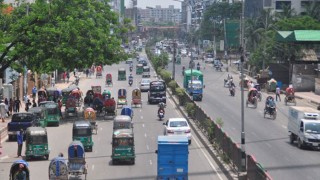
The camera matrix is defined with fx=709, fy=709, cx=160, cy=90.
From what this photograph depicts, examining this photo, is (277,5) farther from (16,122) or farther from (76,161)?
(76,161)

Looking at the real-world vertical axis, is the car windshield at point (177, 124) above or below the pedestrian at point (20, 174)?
above

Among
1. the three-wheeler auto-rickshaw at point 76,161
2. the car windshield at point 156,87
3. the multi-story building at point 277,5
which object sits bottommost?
the three-wheeler auto-rickshaw at point 76,161

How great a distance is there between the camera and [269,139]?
43.5 m

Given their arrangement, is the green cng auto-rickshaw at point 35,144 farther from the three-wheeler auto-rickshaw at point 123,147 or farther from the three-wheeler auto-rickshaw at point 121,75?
the three-wheeler auto-rickshaw at point 121,75

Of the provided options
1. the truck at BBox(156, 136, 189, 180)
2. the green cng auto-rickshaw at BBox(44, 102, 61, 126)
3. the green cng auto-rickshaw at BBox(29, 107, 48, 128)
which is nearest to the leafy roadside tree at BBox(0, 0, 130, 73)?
the green cng auto-rickshaw at BBox(44, 102, 61, 126)

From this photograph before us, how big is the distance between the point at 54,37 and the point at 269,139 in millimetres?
18569

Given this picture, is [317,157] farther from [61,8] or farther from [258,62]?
[258,62]

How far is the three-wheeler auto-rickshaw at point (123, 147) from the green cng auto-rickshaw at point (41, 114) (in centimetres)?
1299

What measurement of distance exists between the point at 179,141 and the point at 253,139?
584 inches

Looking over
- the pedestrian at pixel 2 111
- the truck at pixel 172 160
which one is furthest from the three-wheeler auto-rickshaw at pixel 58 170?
the pedestrian at pixel 2 111

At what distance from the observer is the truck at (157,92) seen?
67.6 meters

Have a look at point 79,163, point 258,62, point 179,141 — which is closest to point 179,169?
point 179,141

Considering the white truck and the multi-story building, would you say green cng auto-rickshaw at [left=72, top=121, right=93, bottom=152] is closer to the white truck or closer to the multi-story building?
the white truck

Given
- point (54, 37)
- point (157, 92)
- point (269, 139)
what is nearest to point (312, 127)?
point (269, 139)
